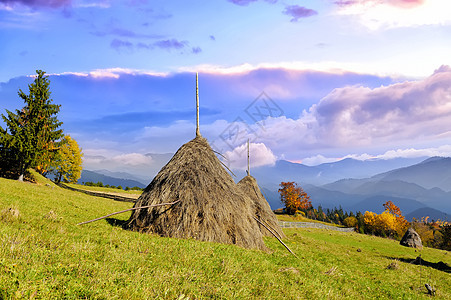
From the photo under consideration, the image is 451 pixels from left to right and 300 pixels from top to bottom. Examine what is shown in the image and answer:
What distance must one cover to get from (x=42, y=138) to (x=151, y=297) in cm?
4111

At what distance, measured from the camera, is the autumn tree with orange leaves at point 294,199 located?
249ft

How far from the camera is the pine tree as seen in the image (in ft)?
112

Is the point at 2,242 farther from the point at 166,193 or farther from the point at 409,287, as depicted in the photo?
the point at 409,287

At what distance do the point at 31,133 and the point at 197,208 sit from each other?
115ft

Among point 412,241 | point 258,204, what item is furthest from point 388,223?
point 258,204

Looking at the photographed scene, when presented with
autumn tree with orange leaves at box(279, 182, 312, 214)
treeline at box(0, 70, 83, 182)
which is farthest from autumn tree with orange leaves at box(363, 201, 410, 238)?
treeline at box(0, 70, 83, 182)

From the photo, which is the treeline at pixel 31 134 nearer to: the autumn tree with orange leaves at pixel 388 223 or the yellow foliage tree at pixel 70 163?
the yellow foliage tree at pixel 70 163

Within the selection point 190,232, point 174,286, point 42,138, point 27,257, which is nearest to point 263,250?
point 190,232

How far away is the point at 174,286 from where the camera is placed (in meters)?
4.96

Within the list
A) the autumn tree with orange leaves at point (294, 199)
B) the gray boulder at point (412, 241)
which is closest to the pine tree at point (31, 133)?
the gray boulder at point (412, 241)

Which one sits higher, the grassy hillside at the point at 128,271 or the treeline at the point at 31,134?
the treeline at the point at 31,134

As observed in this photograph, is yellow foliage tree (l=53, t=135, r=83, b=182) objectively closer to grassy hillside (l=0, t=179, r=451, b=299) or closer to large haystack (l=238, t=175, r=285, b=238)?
large haystack (l=238, t=175, r=285, b=238)

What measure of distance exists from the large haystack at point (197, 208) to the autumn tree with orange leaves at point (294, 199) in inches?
2599

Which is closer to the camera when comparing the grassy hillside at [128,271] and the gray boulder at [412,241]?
the grassy hillside at [128,271]
